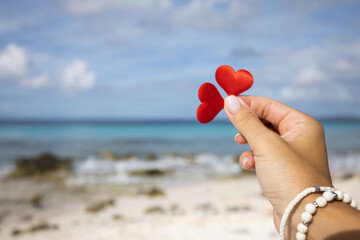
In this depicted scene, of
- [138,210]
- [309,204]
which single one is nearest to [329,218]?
[309,204]

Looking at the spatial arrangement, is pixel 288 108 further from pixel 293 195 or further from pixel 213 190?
pixel 213 190

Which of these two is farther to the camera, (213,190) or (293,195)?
(213,190)

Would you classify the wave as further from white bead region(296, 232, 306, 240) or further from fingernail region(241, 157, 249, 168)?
white bead region(296, 232, 306, 240)

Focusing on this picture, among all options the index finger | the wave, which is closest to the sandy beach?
the wave

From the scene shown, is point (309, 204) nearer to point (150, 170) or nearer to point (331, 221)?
point (331, 221)

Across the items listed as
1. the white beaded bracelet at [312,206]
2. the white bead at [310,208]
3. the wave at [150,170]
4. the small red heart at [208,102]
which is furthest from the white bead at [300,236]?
the wave at [150,170]

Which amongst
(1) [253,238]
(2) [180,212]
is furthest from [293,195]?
(2) [180,212]
